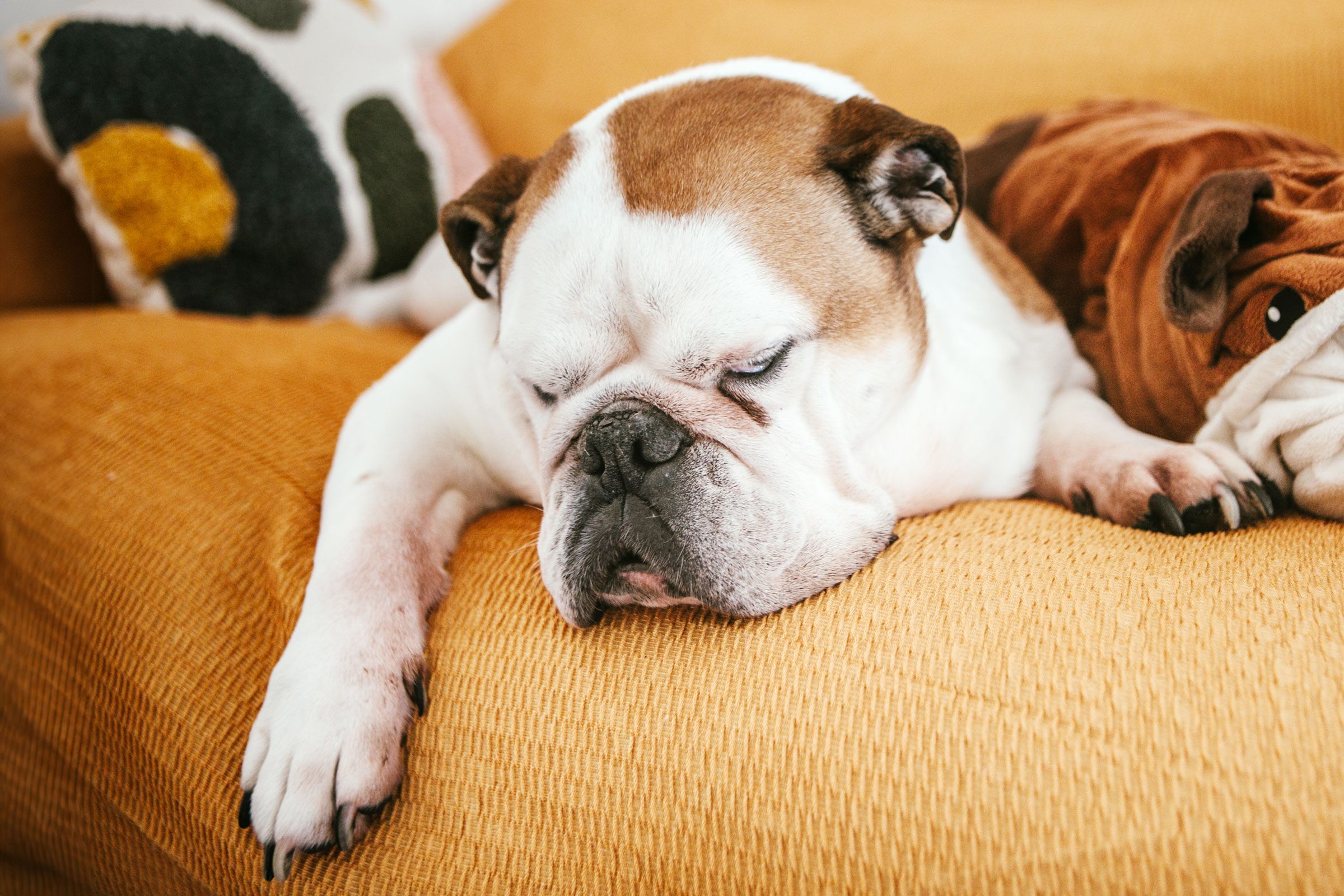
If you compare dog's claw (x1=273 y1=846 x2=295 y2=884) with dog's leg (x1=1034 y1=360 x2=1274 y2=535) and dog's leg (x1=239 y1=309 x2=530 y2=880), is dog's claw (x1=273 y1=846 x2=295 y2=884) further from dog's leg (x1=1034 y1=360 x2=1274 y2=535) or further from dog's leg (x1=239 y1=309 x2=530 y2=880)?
dog's leg (x1=1034 y1=360 x2=1274 y2=535)


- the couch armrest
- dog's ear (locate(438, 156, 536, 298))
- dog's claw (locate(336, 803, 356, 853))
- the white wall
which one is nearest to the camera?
dog's claw (locate(336, 803, 356, 853))

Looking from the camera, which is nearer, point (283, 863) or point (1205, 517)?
point (283, 863)

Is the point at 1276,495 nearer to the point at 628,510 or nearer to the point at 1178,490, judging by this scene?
the point at 1178,490

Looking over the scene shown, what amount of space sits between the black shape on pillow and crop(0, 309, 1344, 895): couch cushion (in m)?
0.97

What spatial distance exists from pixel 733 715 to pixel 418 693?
0.41 metres

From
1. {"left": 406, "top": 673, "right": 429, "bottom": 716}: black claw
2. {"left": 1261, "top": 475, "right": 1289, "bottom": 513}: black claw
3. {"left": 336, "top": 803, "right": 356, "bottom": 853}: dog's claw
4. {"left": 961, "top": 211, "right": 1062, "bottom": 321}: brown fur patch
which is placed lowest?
{"left": 336, "top": 803, "right": 356, "bottom": 853}: dog's claw

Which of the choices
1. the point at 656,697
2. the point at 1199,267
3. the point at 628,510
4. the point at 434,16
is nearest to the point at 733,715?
the point at 656,697

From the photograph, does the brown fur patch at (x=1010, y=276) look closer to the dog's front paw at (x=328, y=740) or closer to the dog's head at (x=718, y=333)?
the dog's head at (x=718, y=333)

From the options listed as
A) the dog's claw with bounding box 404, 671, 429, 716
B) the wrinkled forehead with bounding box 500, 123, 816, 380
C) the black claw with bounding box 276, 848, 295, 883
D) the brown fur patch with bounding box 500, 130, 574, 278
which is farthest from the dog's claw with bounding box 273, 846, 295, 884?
the brown fur patch with bounding box 500, 130, 574, 278

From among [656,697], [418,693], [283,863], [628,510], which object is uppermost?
[628,510]

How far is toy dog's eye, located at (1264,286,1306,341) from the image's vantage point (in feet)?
3.67

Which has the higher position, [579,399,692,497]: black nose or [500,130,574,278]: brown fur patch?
[500,130,574,278]: brown fur patch

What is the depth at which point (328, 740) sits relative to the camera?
3.16 feet

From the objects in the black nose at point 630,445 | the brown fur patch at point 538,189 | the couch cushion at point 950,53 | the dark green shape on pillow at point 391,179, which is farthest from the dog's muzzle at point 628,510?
the couch cushion at point 950,53
